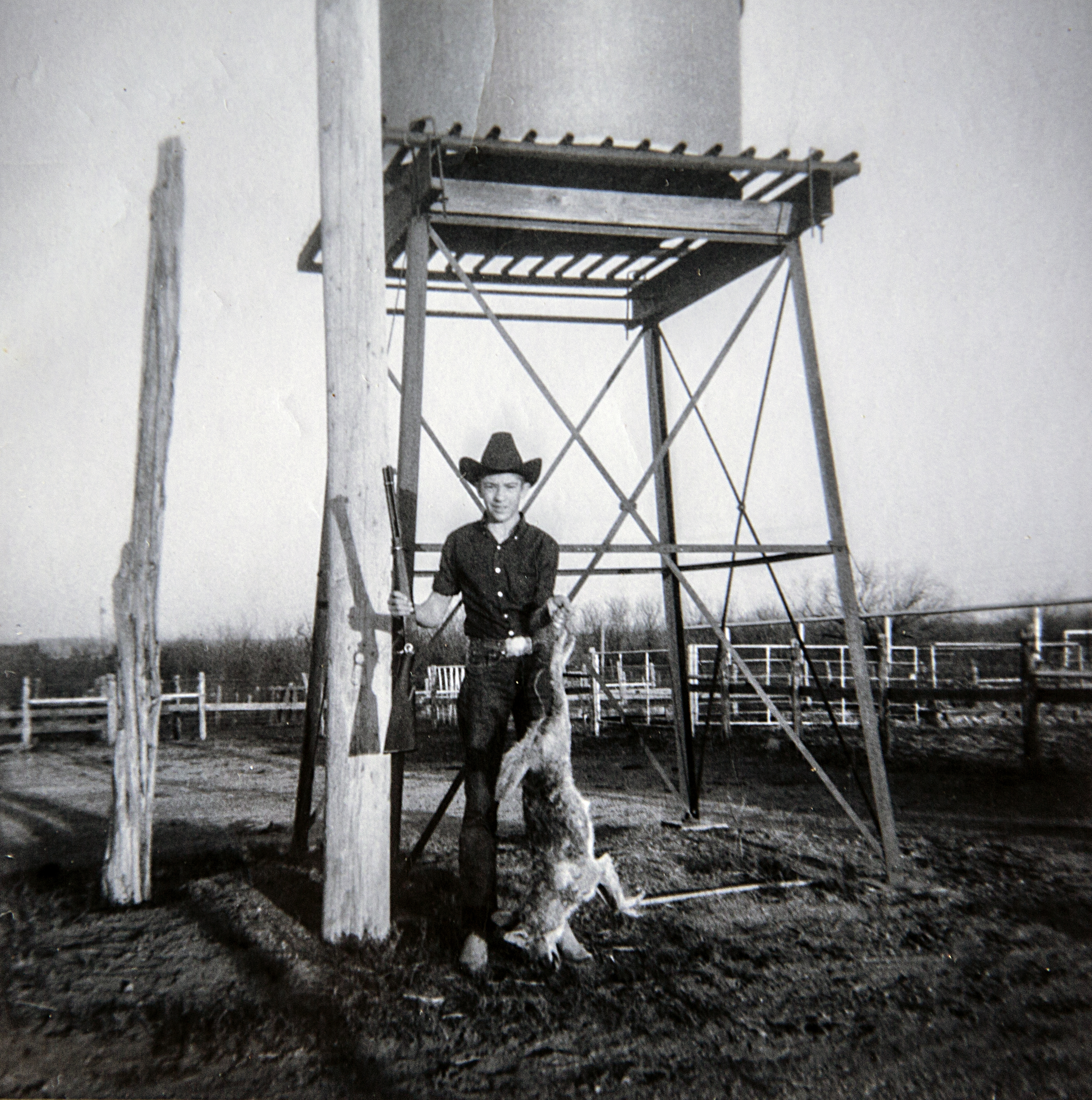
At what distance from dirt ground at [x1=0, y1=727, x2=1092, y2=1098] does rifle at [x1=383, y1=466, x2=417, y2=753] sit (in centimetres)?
106

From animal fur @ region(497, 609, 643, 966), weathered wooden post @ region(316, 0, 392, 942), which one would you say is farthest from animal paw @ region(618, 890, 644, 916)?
weathered wooden post @ region(316, 0, 392, 942)

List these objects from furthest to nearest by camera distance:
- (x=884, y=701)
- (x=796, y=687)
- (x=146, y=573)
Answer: (x=796, y=687) < (x=884, y=701) < (x=146, y=573)

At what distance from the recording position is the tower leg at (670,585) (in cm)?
812

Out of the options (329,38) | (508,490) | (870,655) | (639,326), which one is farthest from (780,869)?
(870,655)

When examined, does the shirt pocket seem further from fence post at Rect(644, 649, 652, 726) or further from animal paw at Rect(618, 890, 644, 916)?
fence post at Rect(644, 649, 652, 726)

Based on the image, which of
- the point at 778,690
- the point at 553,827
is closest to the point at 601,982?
the point at 553,827

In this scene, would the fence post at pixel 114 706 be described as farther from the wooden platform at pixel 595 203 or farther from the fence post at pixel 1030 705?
the fence post at pixel 1030 705

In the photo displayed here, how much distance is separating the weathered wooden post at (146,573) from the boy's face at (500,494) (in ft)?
7.33

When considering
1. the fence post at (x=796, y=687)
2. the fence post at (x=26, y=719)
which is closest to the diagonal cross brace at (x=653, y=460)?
the fence post at (x=796, y=687)

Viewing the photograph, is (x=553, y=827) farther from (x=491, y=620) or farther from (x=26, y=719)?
(x=26, y=719)

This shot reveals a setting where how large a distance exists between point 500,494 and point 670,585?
3596mm

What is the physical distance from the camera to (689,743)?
8203 millimetres

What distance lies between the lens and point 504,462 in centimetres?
485

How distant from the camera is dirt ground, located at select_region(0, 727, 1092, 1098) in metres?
3.50
